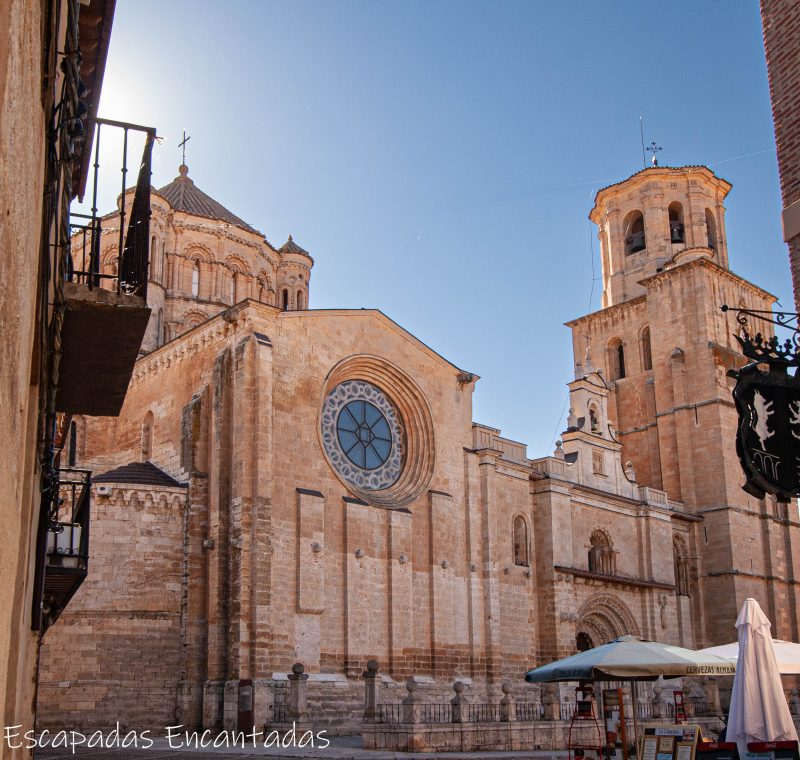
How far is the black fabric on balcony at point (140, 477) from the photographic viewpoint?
23641 millimetres

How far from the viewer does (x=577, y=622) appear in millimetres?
31281

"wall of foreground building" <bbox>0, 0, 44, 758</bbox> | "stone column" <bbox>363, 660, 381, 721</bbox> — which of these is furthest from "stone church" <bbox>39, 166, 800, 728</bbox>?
"wall of foreground building" <bbox>0, 0, 44, 758</bbox>

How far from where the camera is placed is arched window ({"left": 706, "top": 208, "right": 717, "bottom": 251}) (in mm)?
42344

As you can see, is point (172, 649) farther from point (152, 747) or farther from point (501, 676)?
point (501, 676)

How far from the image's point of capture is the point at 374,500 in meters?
27.0

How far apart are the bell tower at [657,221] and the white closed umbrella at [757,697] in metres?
29.6

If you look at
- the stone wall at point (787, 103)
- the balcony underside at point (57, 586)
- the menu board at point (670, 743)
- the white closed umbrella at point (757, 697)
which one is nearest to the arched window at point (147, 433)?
the balcony underside at point (57, 586)

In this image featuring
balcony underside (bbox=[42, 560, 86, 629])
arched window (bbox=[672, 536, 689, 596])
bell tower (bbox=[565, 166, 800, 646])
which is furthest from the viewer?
bell tower (bbox=[565, 166, 800, 646])

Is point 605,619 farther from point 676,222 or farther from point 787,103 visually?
point 787,103

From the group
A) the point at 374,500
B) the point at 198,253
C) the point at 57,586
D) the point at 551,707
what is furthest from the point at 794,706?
the point at 57,586

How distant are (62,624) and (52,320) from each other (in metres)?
17.0

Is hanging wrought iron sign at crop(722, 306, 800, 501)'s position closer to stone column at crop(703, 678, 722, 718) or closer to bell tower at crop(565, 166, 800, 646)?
stone column at crop(703, 678, 722, 718)

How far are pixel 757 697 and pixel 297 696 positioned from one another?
1158 centimetres

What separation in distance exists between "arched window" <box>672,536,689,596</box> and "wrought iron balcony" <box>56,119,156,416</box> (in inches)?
1239
